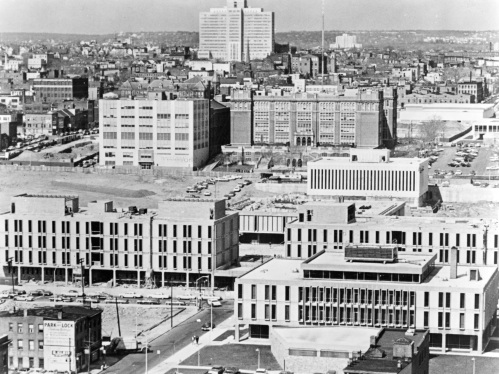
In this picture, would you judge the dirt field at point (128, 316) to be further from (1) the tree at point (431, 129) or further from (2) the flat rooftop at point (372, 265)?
(1) the tree at point (431, 129)

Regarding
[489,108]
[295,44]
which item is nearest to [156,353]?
[489,108]

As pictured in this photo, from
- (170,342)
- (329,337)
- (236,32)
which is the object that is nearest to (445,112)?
(236,32)

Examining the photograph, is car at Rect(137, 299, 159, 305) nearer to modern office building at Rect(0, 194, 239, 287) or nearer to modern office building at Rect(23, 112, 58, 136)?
modern office building at Rect(0, 194, 239, 287)

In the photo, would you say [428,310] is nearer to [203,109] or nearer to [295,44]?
[203,109]

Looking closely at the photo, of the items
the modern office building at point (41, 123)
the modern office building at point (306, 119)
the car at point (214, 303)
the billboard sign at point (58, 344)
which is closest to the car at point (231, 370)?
the billboard sign at point (58, 344)

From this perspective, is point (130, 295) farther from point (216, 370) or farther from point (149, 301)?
point (216, 370)
